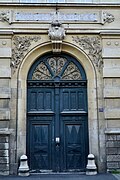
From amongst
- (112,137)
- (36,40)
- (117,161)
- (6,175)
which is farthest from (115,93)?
(6,175)

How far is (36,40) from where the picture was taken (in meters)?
10.6

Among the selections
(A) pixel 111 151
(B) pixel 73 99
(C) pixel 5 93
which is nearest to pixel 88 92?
(B) pixel 73 99

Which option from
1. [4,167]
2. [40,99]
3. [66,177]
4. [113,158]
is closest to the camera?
[66,177]

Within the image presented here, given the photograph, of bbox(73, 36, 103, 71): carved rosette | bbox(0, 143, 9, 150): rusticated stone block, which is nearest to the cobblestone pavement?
bbox(0, 143, 9, 150): rusticated stone block

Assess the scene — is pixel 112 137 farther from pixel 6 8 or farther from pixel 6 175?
pixel 6 8

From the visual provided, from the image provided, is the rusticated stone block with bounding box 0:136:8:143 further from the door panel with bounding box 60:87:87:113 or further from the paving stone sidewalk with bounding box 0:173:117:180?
the door panel with bounding box 60:87:87:113

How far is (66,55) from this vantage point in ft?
36.1

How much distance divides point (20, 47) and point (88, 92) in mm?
3256

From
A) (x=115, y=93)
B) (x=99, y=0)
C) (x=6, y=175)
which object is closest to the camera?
(x=6, y=175)

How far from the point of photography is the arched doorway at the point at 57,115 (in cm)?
1020

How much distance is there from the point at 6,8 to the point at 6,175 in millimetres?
6514

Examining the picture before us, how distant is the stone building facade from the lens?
995cm

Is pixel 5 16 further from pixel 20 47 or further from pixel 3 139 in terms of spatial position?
pixel 3 139

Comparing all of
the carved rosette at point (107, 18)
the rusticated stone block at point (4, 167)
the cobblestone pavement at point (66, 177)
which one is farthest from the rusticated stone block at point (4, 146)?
the carved rosette at point (107, 18)
